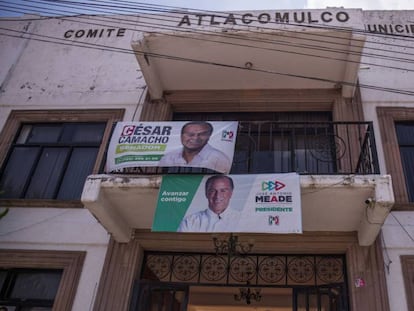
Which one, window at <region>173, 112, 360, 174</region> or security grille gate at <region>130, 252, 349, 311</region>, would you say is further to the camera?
window at <region>173, 112, 360, 174</region>

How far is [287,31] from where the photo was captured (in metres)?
6.78

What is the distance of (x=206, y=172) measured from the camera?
6152mm

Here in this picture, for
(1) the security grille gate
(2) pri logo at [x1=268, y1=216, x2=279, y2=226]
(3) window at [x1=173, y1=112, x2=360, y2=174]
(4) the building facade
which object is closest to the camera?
(2) pri logo at [x1=268, y1=216, x2=279, y2=226]

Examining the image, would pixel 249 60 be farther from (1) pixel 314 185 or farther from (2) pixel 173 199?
(2) pixel 173 199

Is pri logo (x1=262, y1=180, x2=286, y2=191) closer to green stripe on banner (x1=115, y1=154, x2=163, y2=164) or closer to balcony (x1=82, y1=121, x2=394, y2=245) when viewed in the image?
balcony (x1=82, y1=121, x2=394, y2=245)

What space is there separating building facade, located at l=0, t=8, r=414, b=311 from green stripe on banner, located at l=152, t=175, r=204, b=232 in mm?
252

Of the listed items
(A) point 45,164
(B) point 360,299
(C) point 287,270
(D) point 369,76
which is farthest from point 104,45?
(B) point 360,299

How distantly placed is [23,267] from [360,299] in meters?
5.14

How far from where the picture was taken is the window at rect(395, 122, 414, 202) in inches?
255

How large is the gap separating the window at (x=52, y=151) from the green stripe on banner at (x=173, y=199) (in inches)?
81.1

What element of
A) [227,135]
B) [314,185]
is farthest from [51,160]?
[314,185]

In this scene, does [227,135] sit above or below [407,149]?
below

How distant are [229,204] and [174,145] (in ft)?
4.18

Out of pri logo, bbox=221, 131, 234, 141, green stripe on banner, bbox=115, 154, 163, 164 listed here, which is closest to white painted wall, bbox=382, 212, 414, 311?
pri logo, bbox=221, 131, 234, 141
